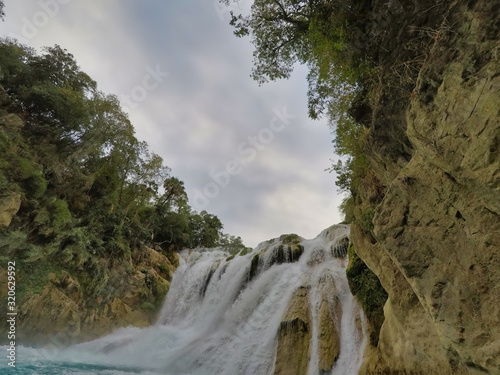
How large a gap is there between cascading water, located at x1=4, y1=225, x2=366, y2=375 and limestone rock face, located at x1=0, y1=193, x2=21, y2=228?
5.59 meters

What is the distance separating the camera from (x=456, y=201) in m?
4.08

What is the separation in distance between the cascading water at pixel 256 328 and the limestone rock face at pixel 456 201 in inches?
154

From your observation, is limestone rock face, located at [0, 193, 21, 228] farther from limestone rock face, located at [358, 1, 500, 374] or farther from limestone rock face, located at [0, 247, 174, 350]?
limestone rock face, located at [358, 1, 500, 374]

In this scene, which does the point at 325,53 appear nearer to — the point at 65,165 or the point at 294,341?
the point at 294,341

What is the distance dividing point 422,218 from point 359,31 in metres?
4.83

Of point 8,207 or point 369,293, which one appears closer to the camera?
point 369,293

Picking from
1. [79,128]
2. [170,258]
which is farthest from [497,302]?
[170,258]

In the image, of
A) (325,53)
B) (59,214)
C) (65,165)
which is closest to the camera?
(325,53)

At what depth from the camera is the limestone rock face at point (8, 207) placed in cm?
997

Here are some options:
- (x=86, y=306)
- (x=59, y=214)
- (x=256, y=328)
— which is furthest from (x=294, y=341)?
(x=86, y=306)

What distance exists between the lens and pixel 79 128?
14.7 meters

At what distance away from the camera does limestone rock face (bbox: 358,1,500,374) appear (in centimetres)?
345

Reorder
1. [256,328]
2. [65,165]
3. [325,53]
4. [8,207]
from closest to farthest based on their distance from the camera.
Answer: [325,53]
[8,207]
[256,328]
[65,165]

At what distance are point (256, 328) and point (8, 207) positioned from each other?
11282 millimetres
